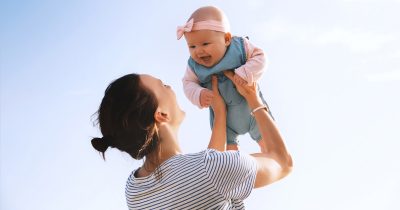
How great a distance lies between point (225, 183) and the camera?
7.80ft

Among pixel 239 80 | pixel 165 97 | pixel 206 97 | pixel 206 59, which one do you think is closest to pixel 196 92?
pixel 206 97

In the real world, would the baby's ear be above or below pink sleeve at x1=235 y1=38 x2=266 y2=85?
above

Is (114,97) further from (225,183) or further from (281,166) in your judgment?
(281,166)

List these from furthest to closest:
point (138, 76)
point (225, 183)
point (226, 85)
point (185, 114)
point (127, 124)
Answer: point (226, 85)
point (185, 114)
point (138, 76)
point (127, 124)
point (225, 183)

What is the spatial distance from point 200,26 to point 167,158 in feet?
4.22

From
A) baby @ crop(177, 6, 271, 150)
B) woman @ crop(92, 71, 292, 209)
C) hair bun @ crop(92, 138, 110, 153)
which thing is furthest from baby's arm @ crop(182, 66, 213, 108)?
hair bun @ crop(92, 138, 110, 153)

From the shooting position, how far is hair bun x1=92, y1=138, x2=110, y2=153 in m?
2.71

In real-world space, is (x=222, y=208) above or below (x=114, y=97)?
below

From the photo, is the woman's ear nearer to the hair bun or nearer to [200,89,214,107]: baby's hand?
the hair bun

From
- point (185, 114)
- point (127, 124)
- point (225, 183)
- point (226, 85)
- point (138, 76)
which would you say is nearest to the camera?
point (225, 183)

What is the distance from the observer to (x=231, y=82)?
3.67 meters

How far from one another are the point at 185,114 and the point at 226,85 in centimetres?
74

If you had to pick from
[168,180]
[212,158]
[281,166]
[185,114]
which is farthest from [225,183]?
[185,114]

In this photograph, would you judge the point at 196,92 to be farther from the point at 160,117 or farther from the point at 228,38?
the point at 160,117
